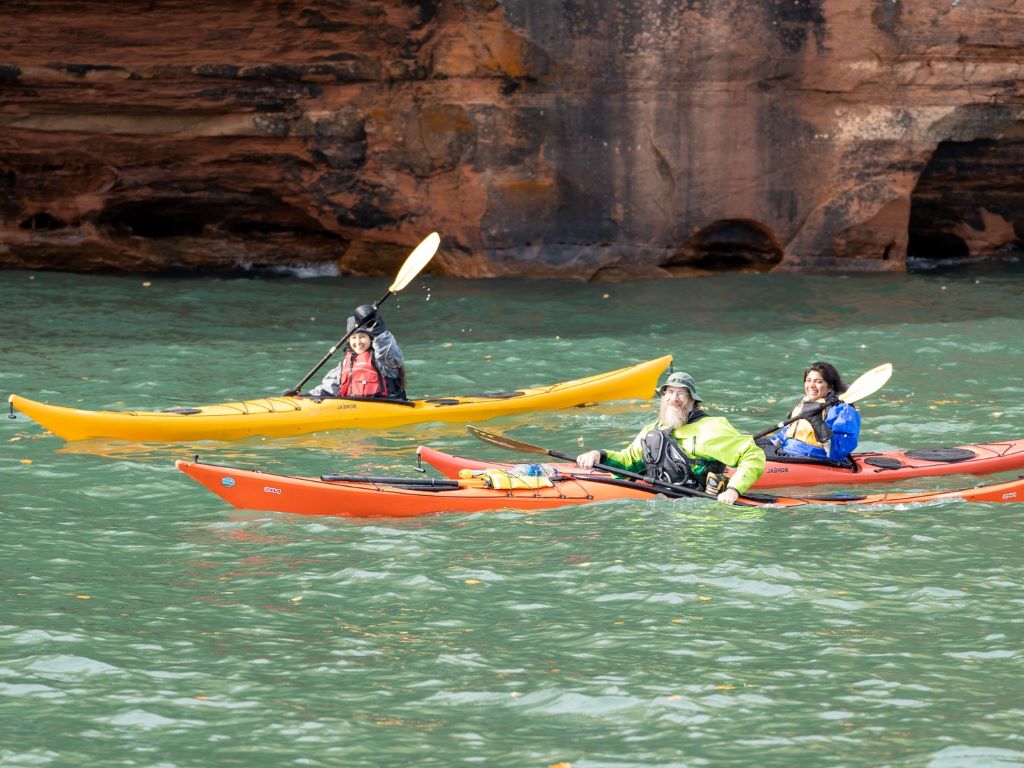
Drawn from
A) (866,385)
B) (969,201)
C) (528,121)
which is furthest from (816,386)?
(969,201)

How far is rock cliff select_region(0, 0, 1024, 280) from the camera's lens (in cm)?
1638

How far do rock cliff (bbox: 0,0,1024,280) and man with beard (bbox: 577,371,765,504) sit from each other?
897 cm

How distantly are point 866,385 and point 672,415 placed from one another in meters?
1.76

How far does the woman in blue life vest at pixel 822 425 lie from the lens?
29.7 ft

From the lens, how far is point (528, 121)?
16.8 metres

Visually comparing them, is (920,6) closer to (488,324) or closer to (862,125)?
(862,125)

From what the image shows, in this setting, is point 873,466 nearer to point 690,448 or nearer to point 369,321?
point 690,448

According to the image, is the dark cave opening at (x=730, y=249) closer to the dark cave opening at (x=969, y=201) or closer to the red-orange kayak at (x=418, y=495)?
the dark cave opening at (x=969, y=201)

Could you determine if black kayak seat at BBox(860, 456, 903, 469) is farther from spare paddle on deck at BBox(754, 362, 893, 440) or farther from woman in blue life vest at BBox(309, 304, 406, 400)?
woman in blue life vest at BBox(309, 304, 406, 400)

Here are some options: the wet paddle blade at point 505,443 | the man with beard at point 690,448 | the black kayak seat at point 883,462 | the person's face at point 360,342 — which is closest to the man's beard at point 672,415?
the man with beard at point 690,448

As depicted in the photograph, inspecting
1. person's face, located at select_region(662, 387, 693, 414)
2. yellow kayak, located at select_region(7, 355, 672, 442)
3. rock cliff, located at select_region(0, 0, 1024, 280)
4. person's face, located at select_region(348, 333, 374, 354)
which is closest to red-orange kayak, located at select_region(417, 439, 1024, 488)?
person's face, located at select_region(662, 387, 693, 414)

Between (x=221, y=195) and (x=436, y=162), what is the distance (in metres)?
2.97

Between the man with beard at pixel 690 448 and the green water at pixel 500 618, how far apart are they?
10.4 inches

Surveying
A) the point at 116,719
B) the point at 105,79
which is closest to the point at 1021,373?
the point at 116,719
